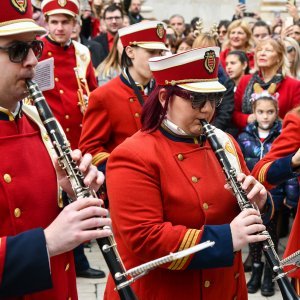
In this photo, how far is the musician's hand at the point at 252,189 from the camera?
11.0ft

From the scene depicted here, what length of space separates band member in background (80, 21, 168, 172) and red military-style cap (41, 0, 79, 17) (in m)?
1.37

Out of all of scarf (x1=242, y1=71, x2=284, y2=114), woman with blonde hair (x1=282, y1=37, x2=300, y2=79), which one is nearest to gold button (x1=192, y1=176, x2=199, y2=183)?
scarf (x1=242, y1=71, x2=284, y2=114)

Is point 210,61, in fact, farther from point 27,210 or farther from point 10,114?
point 27,210

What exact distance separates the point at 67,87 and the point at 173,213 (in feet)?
13.3

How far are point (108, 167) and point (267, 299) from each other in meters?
3.30

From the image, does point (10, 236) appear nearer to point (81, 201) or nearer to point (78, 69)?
point (81, 201)

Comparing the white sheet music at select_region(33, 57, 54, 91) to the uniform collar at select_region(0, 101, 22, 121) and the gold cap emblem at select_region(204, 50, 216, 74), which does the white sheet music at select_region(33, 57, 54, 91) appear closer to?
the uniform collar at select_region(0, 101, 22, 121)

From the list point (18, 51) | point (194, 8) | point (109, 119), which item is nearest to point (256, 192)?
A: point (18, 51)

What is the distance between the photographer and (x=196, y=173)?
346 centimetres

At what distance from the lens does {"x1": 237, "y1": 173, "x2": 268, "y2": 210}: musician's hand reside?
132 inches

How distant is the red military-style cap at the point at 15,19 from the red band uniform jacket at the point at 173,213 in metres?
0.80

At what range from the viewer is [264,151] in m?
6.84

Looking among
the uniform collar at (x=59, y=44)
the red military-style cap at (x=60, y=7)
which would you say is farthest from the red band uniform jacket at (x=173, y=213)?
the uniform collar at (x=59, y=44)

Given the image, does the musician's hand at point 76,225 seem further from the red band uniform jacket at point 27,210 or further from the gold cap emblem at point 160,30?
the gold cap emblem at point 160,30
